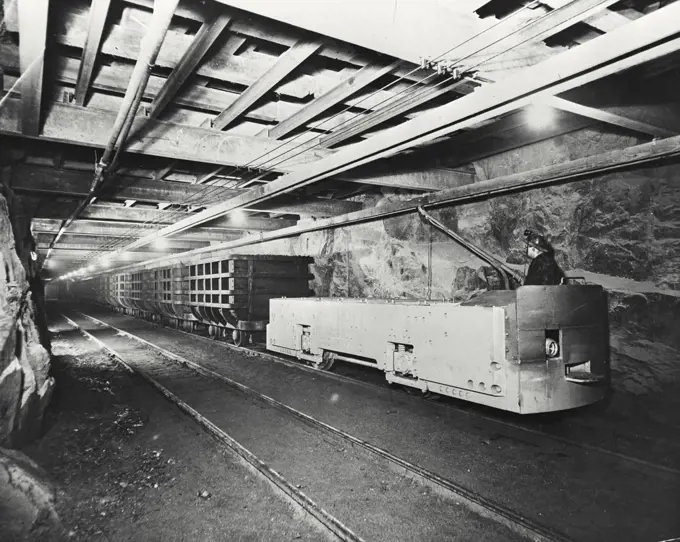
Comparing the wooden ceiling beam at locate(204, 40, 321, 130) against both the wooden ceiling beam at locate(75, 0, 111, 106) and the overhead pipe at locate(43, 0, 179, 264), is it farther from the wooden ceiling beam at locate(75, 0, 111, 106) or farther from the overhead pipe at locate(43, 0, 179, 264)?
the wooden ceiling beam at locate(75, 0, 111, 106)

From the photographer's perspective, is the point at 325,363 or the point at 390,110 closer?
the point at 390,110

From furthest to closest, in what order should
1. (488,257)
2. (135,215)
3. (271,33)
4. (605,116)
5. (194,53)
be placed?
(135,215), (488,257), (605,116), (194,53), (271,33)

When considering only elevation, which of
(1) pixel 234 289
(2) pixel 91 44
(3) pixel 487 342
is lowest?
(3) pixel 487 342

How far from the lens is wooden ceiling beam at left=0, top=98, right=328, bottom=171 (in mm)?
4680

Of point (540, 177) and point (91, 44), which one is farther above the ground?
point (91, 44)

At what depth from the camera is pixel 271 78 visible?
413 cm

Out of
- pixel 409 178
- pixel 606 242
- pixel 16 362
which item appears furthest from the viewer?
pixel 409 178

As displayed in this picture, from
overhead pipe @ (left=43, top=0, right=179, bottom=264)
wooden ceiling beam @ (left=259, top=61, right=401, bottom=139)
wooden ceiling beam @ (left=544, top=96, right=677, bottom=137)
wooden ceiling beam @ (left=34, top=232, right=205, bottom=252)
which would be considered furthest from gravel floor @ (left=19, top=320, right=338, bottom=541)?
wooden ceiling beam @ (left=34, top=232, right=205, bottom=252)

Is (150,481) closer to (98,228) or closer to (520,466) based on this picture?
(520,466)

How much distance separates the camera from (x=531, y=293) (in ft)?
14.8

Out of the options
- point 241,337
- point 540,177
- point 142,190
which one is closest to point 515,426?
point 540,177

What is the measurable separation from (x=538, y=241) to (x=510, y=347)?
1663 millimetres

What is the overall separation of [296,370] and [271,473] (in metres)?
4.43

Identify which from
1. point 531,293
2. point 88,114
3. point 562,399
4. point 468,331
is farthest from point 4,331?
point 562,399
